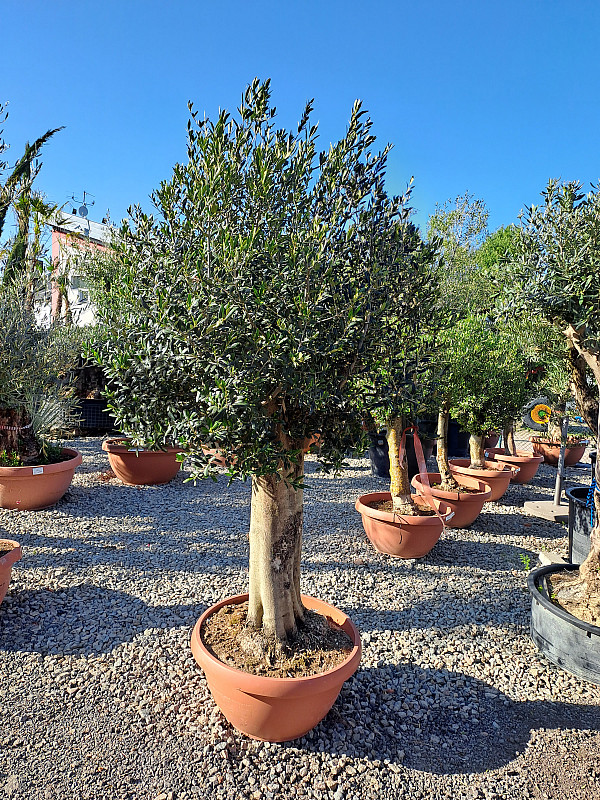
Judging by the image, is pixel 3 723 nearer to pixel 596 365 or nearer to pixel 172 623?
pixel 172 623

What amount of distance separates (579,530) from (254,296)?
4.96m

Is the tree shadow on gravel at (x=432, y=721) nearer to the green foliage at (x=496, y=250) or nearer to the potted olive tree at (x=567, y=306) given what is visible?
the potted olive tree at (x=567, y=306)

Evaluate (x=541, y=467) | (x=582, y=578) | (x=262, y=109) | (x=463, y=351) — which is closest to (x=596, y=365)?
(x=582, y=578)

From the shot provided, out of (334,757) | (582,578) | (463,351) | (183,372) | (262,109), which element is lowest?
(334,757)

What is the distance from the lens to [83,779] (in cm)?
281

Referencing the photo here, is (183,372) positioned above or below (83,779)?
above

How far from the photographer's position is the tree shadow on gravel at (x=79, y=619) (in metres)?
4.03

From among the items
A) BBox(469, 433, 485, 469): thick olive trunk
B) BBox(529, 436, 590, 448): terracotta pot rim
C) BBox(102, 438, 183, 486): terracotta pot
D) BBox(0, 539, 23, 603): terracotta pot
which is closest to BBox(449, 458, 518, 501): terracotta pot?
BBox(469, 433, 485, 469): thick olive trunk

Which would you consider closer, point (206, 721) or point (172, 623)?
point (206, 721)

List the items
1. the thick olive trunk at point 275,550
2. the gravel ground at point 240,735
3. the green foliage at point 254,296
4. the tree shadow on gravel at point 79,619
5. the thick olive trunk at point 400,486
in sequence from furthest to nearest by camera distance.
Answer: the thick olive trunk at point 400,486 → the tree shadow on gravel at point 79,619 → the thick olive trunk at point 275,550 → the gravel ground at point 240,735 → the green foliage at point 254,296


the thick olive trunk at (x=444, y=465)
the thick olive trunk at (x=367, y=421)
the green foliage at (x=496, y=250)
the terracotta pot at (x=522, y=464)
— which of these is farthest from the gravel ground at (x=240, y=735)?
the terracotta pot at (x=522, y=464)

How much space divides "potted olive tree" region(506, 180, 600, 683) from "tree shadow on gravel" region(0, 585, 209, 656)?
294 centimetres

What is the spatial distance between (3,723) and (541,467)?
11.9 m

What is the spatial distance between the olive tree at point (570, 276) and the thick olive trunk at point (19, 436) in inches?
257
